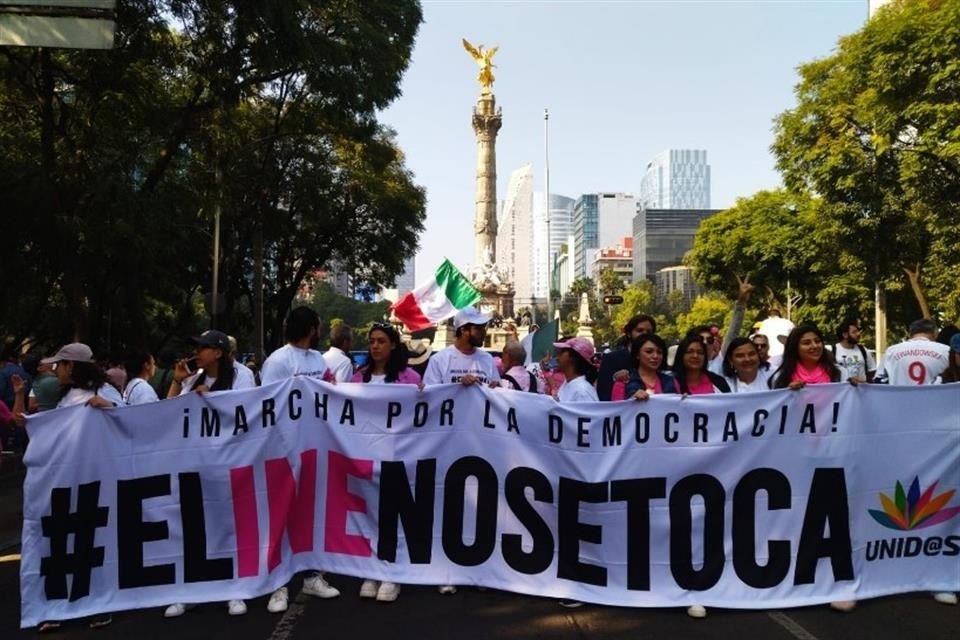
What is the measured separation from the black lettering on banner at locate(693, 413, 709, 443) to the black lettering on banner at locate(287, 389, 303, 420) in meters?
2.41

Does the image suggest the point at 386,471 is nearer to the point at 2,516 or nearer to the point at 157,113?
the point at 2,516

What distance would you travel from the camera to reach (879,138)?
76.1 ft

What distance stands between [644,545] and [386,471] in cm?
163

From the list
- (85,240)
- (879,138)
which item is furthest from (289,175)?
(879,138)

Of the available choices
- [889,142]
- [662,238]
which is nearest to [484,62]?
[889,142]

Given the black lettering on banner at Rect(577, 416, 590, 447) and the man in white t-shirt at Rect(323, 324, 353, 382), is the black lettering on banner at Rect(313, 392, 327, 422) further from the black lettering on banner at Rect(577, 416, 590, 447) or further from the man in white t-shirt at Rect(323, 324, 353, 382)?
the black lettering on banner at Rect(577, 416, 590, 447)

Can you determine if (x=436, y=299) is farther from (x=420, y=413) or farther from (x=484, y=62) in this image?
(x=484, y=62)

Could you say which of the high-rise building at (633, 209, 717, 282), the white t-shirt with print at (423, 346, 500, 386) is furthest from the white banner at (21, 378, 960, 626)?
the high-rise building at (633, 209, 717, 282)

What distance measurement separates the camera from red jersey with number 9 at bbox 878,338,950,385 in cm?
674

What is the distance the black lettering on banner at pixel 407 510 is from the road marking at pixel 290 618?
0.55m

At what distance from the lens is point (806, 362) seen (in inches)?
228

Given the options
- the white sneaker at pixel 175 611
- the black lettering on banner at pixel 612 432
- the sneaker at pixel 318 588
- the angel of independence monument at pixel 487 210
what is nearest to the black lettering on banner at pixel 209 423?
the white sneaker at pixel 175 611

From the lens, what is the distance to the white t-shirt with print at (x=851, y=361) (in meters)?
7.63

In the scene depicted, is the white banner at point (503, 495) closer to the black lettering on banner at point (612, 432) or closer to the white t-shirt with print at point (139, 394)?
the black lettering on banner at point (612, 432)
